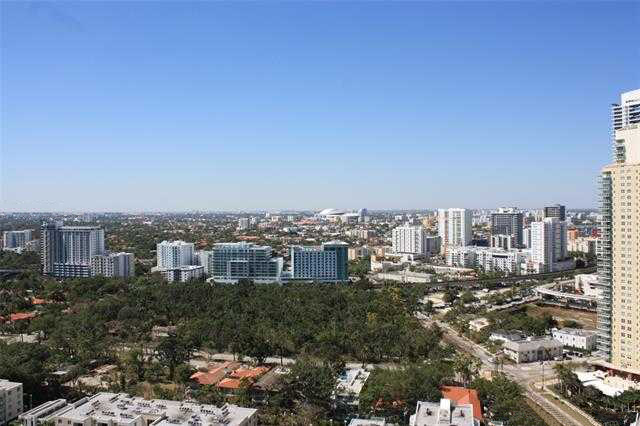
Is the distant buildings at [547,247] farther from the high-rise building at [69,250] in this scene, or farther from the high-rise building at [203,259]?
the high-rise building at [69,250]

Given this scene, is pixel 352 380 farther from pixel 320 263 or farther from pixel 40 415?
Result: pixel 320 263

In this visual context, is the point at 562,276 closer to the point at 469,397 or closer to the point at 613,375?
the point at 613,375

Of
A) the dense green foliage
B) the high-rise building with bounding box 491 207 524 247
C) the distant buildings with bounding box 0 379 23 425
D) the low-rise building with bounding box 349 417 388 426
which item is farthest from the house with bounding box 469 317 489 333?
the high-rise building with bounding box 491 207 524 247

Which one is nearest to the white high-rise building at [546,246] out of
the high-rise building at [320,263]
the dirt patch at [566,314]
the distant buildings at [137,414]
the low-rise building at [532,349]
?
the dirt patch at [566,314]

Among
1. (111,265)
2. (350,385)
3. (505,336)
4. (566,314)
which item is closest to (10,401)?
(350,385)

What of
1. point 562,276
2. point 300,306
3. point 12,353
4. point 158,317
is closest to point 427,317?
point 300,306
